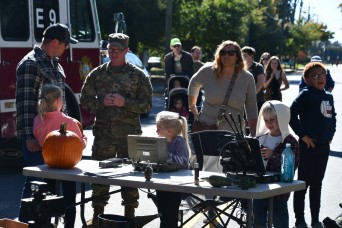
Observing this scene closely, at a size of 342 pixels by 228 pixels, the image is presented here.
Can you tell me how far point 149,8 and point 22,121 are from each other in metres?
30.8

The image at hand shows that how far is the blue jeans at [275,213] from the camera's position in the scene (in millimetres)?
6785

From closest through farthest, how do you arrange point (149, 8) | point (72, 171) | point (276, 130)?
point (72, 171) → point (276, 130) → point (149, 8)

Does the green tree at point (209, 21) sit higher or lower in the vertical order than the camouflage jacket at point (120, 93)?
higher

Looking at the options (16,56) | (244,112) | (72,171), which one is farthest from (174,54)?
(72,171)

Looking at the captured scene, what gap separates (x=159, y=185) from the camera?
5.87 metres

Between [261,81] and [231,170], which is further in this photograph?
[261,81]

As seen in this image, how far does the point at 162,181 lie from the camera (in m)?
5.95

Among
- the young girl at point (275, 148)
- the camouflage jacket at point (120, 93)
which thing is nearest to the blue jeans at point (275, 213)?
the young girl at point (275, 148)

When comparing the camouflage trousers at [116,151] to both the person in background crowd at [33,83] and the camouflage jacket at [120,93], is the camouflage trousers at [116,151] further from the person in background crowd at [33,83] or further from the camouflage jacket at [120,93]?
the person in background crowd at [33,83]

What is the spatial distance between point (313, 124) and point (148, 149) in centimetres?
234

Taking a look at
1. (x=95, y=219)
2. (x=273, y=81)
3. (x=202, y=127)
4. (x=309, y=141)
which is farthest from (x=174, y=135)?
(x=273, y=81)

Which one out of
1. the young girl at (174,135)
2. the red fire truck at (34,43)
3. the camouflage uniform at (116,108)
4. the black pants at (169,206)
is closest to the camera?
the black pants at (169,206)

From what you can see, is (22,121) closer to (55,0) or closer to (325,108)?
(325,108)

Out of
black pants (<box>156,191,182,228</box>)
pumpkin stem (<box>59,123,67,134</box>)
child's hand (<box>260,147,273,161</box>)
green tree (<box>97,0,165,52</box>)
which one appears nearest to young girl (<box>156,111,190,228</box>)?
black pants (<box>156,191,182,228</box>)
